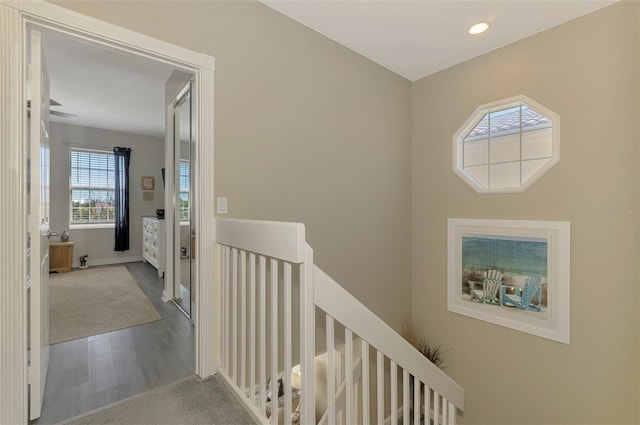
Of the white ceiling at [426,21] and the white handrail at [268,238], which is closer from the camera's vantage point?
the white handrail at [268,238]

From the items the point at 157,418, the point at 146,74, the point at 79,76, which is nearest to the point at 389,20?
the point at 146,74

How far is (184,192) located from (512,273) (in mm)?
3445

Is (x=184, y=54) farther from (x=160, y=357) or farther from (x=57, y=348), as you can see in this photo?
(x=57, y=348)

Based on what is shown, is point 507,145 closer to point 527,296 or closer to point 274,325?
point 527,296

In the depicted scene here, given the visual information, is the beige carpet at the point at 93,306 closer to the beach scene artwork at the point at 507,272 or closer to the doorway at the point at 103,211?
the doorway at the point at 103,211

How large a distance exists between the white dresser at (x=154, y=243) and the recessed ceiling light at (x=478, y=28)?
449 cm

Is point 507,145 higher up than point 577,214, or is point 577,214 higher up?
point 507,145

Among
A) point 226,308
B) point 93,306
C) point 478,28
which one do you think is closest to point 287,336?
point 226,308

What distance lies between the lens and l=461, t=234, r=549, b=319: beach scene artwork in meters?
Answer: 2.34

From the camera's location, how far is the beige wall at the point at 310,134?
1791mm

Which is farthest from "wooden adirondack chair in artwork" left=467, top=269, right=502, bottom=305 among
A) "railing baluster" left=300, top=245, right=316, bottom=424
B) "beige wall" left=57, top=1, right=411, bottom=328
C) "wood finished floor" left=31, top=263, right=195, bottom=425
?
"wood finished floor" left=31, top=263, right=195, bottom=425

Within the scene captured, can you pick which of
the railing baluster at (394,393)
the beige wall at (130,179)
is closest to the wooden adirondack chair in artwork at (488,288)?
the railing baluster at (394,393)

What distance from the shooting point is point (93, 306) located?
322 cm

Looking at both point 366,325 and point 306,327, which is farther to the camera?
point 366,325
